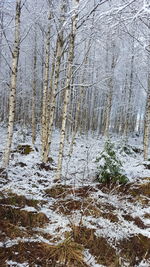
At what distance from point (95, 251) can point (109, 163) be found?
3.38m

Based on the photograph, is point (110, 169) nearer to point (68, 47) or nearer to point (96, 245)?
point (96, 245)

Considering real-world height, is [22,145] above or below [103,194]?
above

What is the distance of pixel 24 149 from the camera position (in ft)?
34.5

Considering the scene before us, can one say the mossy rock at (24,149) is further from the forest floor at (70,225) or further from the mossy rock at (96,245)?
the mossy rock at (96,245)

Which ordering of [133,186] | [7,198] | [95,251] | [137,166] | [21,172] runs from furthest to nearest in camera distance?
[137,166] → [21,172] → [133,186] → [7,198] → [95,251]

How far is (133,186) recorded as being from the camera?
22.2 ft

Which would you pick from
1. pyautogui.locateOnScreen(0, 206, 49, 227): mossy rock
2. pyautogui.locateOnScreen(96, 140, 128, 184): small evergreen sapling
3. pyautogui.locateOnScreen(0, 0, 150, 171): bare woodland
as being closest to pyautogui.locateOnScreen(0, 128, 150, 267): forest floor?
pyautogui.locateOnScreen(0, 206, 49, 227): mossy rock

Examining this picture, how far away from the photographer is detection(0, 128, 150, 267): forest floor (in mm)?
3449

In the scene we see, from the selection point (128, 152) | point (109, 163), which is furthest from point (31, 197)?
point (128, 152)

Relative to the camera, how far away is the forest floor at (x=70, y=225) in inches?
136

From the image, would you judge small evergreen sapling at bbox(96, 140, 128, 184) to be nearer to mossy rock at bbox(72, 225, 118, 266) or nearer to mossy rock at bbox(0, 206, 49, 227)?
mossy rock at bbox(72, 225, 118, 266)

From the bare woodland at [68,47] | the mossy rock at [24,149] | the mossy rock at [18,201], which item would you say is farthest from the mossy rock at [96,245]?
the mossy rock at [24,149]

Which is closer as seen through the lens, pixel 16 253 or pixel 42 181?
pixel 16 253

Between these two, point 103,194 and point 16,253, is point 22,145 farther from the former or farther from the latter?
point 16,253
